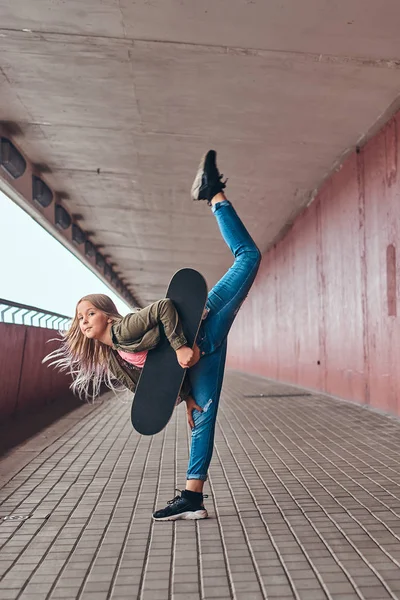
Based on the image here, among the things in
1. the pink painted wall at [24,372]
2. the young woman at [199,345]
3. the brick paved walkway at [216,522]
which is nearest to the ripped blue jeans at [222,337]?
the young woman at [199,345]

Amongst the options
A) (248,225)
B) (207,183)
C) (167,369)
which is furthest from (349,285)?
(167,369)

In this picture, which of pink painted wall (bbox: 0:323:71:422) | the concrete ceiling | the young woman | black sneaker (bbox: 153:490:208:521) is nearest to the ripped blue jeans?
the young woman

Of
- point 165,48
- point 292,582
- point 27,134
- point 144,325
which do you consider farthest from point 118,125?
point 292,582

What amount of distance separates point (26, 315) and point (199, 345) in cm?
530

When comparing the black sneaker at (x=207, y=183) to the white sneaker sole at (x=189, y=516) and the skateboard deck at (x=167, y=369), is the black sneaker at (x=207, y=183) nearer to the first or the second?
the skateboard deck at (x=167, y=369)

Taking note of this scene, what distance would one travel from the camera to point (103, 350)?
11.9 feet

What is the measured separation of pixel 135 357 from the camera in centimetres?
351

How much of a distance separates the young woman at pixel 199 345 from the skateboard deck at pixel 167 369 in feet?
0.40

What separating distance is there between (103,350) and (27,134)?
21.1ft

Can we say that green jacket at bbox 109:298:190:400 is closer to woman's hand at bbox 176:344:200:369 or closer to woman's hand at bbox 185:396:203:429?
woman's hand at bbox 176:344:200:369

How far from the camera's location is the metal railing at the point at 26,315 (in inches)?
276

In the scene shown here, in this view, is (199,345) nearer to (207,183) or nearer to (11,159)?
(207,183)

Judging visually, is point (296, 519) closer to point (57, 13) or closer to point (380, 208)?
point (57, 13)

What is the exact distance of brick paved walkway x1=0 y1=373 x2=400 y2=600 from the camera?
2.60 meters
